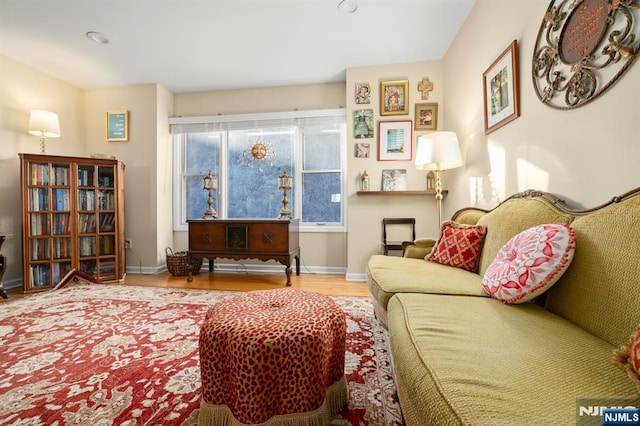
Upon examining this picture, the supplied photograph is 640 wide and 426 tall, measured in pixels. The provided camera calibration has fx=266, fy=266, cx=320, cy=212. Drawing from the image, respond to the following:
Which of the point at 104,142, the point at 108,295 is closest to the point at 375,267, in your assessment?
the point at 108,295

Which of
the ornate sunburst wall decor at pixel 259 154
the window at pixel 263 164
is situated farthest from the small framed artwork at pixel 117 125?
the ornate sunburst wall decor at pixel 259 154

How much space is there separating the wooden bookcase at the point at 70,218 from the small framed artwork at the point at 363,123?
9.83 ft

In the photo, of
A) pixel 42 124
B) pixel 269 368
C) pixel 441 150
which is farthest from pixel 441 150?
pixel 42 124

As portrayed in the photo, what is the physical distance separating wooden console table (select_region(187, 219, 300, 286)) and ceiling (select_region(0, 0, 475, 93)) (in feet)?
6.13

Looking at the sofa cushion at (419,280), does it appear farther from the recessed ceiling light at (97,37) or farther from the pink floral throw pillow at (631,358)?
the recessed ceiling light at (97,37)

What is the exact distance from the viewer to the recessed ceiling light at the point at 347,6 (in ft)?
7.26

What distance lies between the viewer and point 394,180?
10.5 feet

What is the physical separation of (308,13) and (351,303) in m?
2.60

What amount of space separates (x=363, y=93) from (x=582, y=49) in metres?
2.20

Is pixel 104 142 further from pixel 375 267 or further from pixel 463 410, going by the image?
pixel 463 410

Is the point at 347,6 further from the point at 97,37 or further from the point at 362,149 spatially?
the point at 97,37

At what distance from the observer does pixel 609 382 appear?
2.06ft

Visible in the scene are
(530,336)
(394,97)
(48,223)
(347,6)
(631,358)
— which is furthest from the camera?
(394,97)

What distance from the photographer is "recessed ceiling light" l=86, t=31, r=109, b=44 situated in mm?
2598
